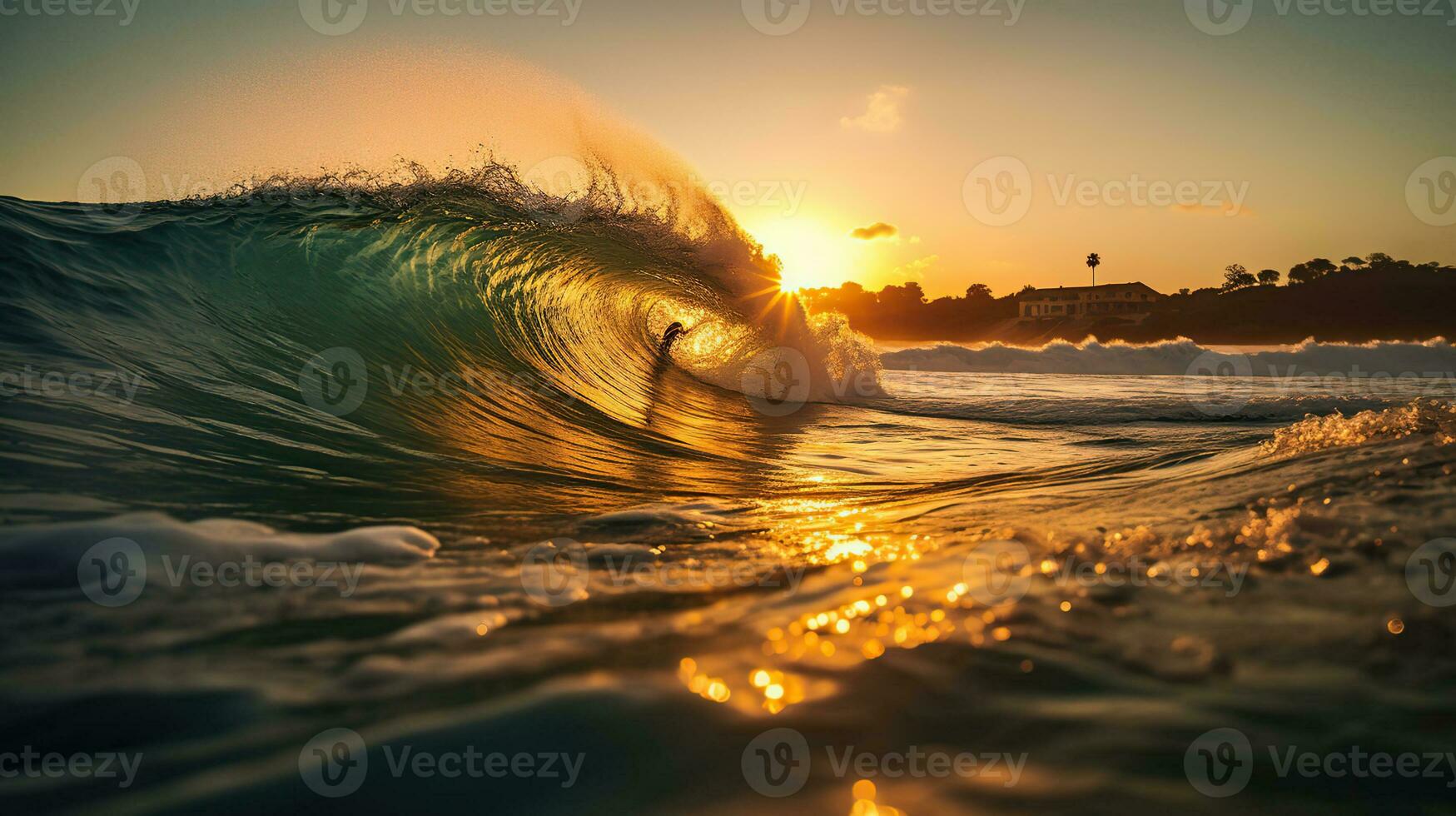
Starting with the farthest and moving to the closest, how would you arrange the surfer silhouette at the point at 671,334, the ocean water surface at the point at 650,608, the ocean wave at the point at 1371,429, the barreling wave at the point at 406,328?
1. the surfer silhouette at the point at 671,334
2. the barreling wave at the point at 406,328
3. the ocean wave at the point at 1371,429
4. the ocean water surface at the point at 650,608

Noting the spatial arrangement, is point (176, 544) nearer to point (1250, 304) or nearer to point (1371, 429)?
point (1371, 429)

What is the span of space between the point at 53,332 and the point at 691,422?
15.9 ft

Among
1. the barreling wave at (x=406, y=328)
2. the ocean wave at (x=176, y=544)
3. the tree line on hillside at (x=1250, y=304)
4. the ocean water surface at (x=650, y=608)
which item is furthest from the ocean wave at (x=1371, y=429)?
the tree line on hillside at (x=1250, y=304)

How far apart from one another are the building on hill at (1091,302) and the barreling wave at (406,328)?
244ft

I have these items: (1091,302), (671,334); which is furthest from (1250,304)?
(671,334)

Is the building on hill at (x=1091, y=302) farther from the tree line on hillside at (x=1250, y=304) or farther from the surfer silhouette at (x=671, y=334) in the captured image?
the surfer silhouette at (x=671, y=334)

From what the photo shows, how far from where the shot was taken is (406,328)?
7539mm

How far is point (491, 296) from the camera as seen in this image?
891 centimetres

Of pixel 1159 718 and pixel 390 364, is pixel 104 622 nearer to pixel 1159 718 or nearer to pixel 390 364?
pixel 1159 718

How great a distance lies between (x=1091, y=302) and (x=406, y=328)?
84634 millimetres

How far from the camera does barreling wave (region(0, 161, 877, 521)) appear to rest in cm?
401

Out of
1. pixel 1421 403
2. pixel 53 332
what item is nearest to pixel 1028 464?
pixel 1421 403

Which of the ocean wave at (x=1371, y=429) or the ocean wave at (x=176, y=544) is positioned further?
the ocean wave at (x=1371, y=429)

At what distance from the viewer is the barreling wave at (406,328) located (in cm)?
401
